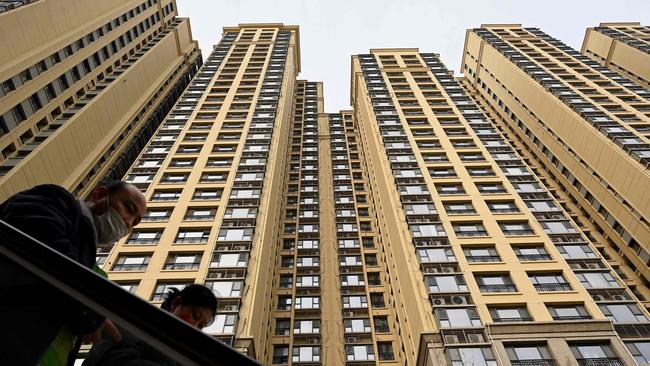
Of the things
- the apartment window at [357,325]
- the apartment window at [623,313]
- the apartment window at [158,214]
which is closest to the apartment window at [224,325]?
the apartment window at [158,214]

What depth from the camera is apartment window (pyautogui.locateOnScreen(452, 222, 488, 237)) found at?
3028 centimetres

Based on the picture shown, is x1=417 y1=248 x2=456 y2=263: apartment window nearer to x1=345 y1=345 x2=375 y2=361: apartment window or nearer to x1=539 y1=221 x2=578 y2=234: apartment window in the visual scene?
x1=539 y1=221 x2=578 y2=234: apartment window

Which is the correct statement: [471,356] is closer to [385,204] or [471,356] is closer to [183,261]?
[183,261]

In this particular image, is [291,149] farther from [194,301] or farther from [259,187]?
[194,301]

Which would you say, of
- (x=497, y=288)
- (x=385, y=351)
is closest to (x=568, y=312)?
(x=497, y=288)

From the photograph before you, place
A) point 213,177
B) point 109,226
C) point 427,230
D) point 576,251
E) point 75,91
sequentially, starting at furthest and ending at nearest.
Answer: point 75,91 < point 213,177 < point 427,230 < point 576,251 < point 109,226

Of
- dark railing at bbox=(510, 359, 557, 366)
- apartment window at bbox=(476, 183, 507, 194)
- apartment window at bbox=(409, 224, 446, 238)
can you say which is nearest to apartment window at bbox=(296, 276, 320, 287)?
apartment window at bbox=(409, 224, 446, 238)

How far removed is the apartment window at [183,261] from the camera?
27.3 meters

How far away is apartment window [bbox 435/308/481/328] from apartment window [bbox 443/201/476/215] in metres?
9.87

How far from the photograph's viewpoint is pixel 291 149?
208 feet

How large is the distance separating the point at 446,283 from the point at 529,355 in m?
6.08

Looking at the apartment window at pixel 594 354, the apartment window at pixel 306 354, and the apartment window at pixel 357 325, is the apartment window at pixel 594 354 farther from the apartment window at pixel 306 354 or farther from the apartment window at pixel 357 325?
the apartment window at pixel 306 354

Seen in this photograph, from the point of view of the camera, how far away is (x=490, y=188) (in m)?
35.3

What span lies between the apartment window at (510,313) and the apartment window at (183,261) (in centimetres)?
1832
